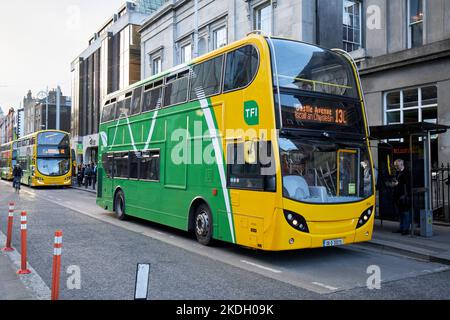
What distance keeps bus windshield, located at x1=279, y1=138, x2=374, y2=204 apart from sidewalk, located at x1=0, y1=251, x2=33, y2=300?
4.33 m

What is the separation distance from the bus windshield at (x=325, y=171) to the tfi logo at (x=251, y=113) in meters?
0.69

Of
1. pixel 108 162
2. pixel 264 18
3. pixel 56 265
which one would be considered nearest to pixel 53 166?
pixel 108 162

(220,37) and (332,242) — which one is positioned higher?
(220,37)

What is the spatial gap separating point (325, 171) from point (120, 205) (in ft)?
27.4

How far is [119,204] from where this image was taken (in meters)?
14.9

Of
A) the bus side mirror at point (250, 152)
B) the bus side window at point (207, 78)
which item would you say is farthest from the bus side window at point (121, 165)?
the bus side mirror at point (250, 152)

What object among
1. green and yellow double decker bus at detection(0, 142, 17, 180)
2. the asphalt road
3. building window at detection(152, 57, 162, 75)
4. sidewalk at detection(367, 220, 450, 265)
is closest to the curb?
sidewalk at detection(367, 220, 450, 265)

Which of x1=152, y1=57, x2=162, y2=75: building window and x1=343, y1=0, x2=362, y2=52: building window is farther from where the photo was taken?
x1=152, y1=57, x2=162, y2=75: building window

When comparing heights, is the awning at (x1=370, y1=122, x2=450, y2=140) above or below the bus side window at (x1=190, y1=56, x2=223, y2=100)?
below

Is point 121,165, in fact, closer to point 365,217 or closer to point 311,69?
point 311,69

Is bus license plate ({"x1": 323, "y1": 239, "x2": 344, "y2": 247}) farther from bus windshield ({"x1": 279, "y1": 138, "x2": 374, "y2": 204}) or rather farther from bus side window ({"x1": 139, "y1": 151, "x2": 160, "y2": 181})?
bus side window ({"x1": 139, "y1": 151, "x2": 160, "y2": 181})

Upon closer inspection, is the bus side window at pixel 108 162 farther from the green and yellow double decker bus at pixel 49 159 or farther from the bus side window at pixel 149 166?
the green and yellow double decker bus at pixel 49 159

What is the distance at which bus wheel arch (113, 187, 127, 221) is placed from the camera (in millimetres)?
14562
